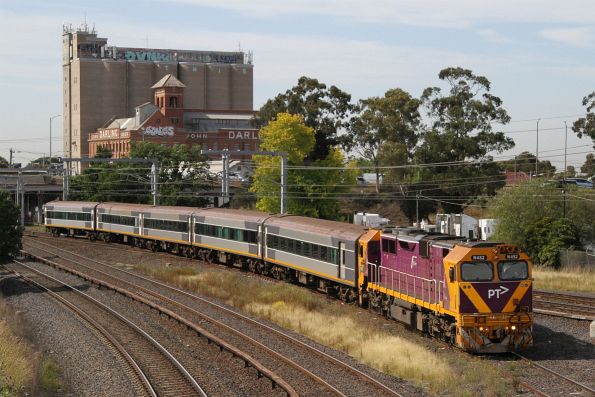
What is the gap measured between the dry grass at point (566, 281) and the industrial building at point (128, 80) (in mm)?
121925

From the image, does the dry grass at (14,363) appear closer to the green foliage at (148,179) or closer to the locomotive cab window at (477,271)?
the locomotive cab window at (477,271)

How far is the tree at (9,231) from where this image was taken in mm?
52225

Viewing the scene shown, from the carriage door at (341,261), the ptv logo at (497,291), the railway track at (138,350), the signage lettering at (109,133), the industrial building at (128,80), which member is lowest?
the railway track at (138,350)

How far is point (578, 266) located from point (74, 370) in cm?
3908

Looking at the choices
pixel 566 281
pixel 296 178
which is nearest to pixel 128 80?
pixel 296 178

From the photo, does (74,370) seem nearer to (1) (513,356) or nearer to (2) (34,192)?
(1) (513,356)

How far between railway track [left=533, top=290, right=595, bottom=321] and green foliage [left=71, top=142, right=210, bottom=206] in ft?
185

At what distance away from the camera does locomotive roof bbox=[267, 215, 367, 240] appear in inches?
1417

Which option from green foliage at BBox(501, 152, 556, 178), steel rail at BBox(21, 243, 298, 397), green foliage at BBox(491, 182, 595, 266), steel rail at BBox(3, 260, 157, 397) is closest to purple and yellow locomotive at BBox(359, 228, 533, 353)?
steel rail at BBox(21, 243, 298, 397)

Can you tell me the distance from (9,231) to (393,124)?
6287cm

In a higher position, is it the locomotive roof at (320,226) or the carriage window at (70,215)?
the locomotive roof at (320,226)

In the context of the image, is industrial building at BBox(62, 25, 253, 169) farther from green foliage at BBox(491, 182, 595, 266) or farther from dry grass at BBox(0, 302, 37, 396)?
dry grass at BBox(0, 302, 37, 396)

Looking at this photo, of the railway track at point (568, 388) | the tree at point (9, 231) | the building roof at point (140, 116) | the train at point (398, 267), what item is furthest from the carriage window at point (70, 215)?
the building roof at point (140, 116)

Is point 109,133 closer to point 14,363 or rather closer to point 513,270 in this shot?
point 513,270
